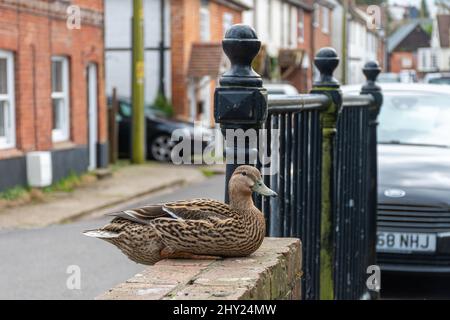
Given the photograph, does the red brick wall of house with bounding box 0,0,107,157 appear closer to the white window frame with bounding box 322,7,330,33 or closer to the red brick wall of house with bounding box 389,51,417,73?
the white window frame with bounding box 322,7,330,33

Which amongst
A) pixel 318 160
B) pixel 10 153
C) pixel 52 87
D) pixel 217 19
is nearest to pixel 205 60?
pixel 217 19

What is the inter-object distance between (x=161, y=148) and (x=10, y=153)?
7.91 m

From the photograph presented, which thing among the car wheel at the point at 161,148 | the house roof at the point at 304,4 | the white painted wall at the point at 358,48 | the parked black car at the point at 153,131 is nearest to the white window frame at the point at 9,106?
the parked black car at the point at 153,131

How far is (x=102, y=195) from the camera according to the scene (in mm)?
16047

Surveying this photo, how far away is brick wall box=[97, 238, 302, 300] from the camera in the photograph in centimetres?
263

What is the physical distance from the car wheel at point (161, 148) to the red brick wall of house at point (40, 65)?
4111 mm

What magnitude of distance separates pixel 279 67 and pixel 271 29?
2056mm

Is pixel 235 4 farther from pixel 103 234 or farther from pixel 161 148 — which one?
pixel 103 234

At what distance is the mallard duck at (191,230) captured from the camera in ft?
10.0

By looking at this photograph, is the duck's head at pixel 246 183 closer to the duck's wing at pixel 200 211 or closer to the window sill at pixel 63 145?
the duck's wing at pixel 200 211

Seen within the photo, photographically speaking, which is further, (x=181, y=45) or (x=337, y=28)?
(x=337, y=28)

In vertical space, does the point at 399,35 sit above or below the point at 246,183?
above

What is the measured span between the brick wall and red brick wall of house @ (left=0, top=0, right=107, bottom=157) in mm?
12362
